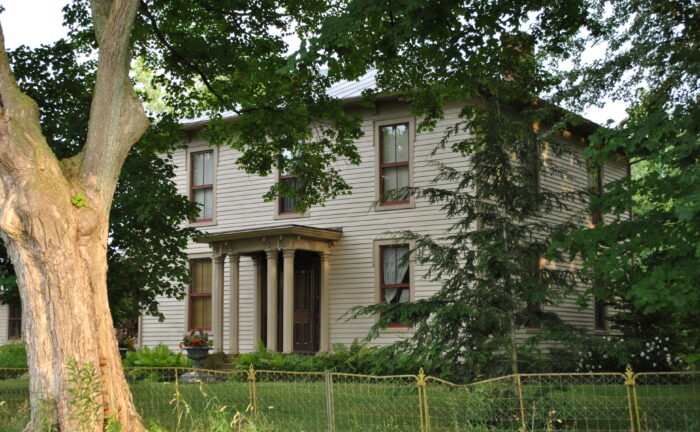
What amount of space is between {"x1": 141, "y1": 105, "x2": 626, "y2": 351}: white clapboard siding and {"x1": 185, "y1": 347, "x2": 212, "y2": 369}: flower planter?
1680 mm

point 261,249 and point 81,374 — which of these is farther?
point 261,249

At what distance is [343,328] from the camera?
70.2 ft

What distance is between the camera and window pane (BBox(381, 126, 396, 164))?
21.4 metres

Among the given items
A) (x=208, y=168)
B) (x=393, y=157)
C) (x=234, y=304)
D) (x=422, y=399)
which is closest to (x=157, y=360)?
(x=234, y=304)

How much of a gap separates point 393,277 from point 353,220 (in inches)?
76.6

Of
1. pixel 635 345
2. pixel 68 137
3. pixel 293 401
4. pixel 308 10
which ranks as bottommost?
pixel 293 401

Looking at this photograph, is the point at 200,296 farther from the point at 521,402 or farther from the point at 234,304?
the point at 521,402

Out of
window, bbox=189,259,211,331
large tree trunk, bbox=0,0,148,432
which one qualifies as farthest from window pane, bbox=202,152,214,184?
large tree trunk, bbox=0,0,148,432

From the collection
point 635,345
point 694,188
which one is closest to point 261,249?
point 635,345

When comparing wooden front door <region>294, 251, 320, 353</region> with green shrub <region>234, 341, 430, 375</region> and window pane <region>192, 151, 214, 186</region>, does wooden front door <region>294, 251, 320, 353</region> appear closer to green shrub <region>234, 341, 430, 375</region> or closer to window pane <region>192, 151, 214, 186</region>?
green shrub <region>234, 341, 430, 375</region>

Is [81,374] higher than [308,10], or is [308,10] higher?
[308,10]

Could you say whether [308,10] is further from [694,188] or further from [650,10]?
[694,188]

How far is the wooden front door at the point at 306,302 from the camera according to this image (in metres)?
22.4

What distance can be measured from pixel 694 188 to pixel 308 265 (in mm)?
15604
